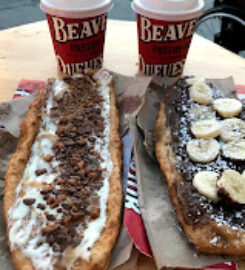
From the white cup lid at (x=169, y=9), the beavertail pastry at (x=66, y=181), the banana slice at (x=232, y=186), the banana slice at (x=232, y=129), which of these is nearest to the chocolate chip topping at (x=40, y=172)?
the beavertail pastry at (x=66, y=181)

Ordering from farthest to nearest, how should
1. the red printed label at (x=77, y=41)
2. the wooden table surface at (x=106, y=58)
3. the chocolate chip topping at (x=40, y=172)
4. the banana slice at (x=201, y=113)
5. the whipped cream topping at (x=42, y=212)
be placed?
1. the wooden table surface at (x=106, y=58)
2. the red printed label at (x=77, y=41)
3. the banana slice at (x=201, y=113)
4. the chocolate chip topping at (x=40, y=172)
5. the whipped cream topping at (x=42, y=212)

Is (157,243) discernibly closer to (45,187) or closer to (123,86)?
(45,187)

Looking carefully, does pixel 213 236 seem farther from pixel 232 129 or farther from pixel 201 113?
pixel 201 113

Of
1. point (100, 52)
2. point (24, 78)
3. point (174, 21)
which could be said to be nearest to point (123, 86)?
point (100, 52)

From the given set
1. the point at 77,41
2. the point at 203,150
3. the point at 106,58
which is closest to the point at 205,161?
the point at 203,150

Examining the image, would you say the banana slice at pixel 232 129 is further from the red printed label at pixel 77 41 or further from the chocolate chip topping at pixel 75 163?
the red printed label at pixel 77 41

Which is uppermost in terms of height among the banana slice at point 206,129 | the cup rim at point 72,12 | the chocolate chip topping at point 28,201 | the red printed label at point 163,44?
the cup rim at point 72,12

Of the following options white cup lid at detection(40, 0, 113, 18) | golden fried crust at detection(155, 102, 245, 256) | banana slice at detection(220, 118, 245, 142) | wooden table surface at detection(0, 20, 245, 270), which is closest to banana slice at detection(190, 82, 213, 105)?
banana slice at detection(220, 118, 245, 142)
